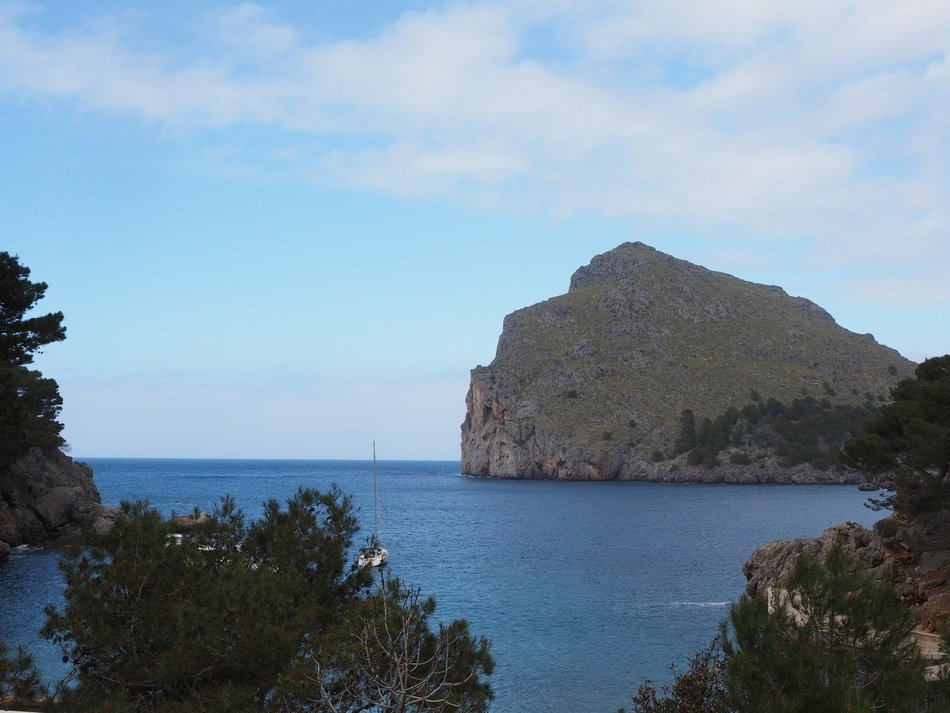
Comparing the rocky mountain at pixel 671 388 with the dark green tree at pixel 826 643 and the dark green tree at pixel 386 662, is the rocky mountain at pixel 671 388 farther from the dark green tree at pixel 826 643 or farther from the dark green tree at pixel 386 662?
the dark green tree at pixel 386 662

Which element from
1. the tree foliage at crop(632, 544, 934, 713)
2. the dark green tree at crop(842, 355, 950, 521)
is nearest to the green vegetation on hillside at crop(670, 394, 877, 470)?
the dark green tree at crop(842, 355, 950, 521)

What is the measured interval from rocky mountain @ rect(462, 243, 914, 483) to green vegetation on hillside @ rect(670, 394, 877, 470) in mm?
210

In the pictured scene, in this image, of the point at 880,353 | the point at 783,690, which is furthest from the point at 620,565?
the point at 880,353

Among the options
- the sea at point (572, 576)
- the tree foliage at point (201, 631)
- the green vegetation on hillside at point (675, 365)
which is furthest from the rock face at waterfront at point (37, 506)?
the green vegetation on hillside at point (675, 365)

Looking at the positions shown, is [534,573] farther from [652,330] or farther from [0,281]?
[652,330]

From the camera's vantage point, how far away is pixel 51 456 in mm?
63000

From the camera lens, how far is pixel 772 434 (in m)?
148

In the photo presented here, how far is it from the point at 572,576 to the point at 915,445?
21519 mm

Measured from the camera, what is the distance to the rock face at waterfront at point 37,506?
2127 inches

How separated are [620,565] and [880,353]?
150996mm

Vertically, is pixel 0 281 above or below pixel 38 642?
above

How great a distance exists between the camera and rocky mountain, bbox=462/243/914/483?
14800 cm

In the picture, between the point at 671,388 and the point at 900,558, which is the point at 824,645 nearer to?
the point at 900,558

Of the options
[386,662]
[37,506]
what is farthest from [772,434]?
[386,662]
